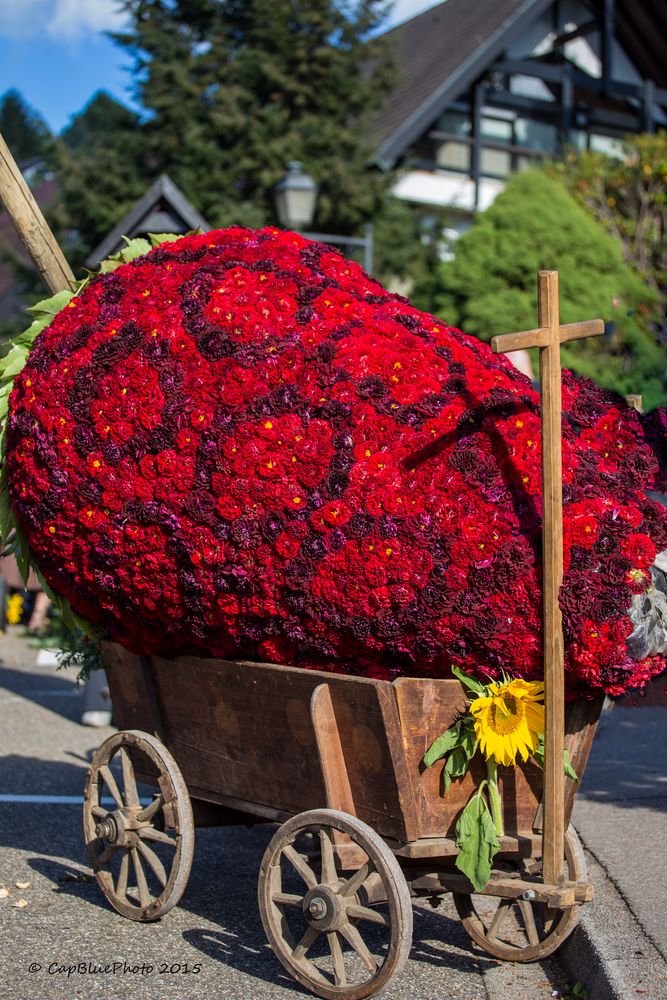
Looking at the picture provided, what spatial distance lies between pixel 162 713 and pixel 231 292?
1.55m

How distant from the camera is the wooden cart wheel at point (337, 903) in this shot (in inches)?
138

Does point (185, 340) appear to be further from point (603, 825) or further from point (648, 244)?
point (648, 244)

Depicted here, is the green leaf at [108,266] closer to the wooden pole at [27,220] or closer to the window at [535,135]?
the wooden pole at [27,220]

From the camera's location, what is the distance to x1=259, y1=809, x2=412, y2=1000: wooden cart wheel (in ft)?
11.5

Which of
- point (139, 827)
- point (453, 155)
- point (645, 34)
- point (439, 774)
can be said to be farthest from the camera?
point (645, 34)

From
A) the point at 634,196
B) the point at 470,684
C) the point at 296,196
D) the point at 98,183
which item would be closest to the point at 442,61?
the point at 634,196

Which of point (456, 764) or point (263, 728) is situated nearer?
point (456, 764)

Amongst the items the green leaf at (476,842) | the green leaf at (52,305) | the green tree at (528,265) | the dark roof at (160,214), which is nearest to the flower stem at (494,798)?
the green leaf at (476,842)

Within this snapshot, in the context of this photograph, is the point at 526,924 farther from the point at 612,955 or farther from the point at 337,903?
the point at 337,903

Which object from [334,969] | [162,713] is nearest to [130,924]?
[162,713]

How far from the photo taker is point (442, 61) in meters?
20.7

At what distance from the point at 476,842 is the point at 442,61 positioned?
1915 cm

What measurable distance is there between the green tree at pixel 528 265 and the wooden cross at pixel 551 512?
9.48 meters

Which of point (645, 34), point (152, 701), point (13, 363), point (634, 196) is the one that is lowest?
point (152, 701)
